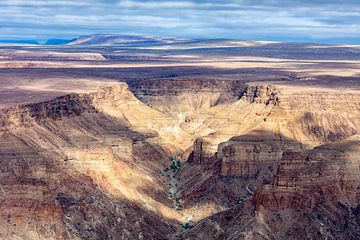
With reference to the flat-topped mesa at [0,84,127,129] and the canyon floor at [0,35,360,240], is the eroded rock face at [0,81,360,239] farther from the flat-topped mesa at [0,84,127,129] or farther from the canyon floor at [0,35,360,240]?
the flat-topped mesa at [0,84,127,129]

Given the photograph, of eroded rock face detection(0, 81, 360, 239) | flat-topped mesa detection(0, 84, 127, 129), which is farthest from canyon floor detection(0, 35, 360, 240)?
flat-topped mesa detection(0, 84, 127, 129)

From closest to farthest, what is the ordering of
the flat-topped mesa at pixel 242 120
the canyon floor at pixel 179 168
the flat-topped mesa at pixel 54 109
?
1. the canyon floor at pixel 179 168
2. the flat-topped mesa at pixel 54 109
3. the flat-topped mesa at pixel 242 120

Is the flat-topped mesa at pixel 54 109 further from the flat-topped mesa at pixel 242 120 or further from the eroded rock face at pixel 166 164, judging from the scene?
the flat-topped mesa at pixel 242 120

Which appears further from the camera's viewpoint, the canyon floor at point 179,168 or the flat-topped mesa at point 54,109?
the flat-topped mesa at point 54,109

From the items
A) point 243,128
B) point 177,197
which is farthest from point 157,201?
point 243,128

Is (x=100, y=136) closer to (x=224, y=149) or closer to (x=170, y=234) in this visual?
(x=224, y=149)

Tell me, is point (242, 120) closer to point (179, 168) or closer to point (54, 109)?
point (179, 168)

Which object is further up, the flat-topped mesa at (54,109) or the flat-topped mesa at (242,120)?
the flat-topped mesa at (54,109)

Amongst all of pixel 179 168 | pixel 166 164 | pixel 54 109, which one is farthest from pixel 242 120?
pixel 54 109

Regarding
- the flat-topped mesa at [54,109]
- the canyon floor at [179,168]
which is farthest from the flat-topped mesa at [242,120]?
the flat-topped mesa at [54,109]
